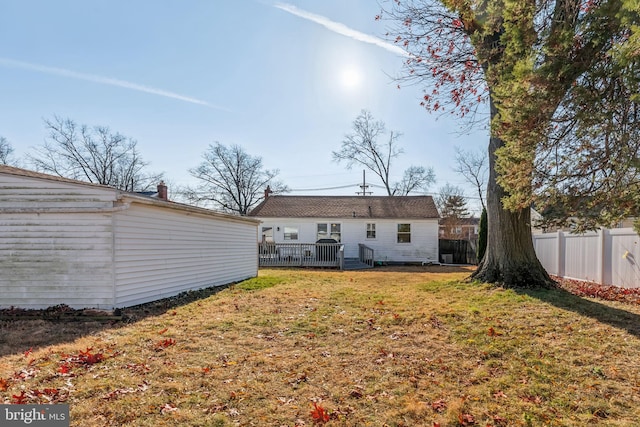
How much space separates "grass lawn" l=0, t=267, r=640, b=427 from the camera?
9.16 ft

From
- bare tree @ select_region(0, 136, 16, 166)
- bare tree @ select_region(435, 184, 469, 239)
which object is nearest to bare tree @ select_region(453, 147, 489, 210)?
bare tree @ select_region(435, 184, 469, 239)

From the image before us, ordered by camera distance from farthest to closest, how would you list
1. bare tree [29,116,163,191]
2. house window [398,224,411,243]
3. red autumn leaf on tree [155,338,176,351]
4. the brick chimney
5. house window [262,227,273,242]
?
1. bare tree [29,116,163,191]
2. house window [262,227,273,242]
3. house window [398,224,411,243]
4. the brick chimney
5. red autumn leaf on tree [155,338,176,351]

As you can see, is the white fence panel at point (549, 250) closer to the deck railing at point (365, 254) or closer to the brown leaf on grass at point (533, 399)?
the deck railing at point (365, 254)

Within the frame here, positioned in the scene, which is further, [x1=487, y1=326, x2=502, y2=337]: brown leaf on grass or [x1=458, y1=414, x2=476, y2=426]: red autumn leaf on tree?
[x1=487, y1=326, x2=502, y2=337]: brown leaf on grass

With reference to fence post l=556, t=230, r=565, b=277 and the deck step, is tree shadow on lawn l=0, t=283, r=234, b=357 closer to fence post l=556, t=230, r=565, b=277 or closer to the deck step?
the deck step

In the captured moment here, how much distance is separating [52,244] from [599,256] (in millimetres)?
13804

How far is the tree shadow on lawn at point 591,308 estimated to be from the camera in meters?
5.18

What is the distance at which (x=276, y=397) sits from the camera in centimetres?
310

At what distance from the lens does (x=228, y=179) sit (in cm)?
3612

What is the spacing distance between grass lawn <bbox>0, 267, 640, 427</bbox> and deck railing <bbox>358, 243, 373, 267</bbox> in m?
12.6

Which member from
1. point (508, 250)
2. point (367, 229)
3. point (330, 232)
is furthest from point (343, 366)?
point (367, 229)

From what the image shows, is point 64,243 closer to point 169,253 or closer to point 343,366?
point 169,253

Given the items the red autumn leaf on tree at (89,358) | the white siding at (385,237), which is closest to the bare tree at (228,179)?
the white siding at (385,237)

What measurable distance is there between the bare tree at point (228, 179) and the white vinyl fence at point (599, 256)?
28819 millimetres
